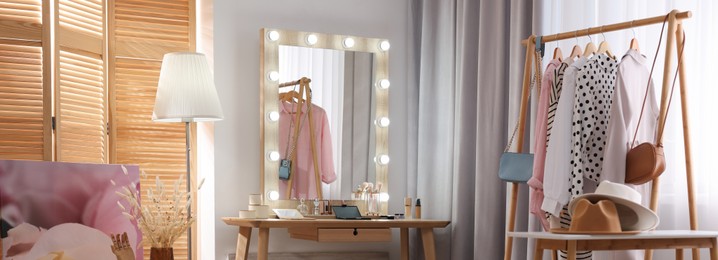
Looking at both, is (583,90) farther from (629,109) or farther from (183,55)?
(183,55)

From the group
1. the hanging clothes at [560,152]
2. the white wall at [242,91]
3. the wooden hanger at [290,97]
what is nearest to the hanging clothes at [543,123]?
the hanging clothes at [560,152]

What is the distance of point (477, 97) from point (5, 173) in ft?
7.67

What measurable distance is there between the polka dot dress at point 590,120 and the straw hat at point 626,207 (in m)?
0.58

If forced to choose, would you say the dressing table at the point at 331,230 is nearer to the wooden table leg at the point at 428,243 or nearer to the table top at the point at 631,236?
the wooden table leg at the point at 428,243

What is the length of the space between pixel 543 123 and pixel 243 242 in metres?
1.72

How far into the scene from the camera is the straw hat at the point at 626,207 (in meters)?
2.85

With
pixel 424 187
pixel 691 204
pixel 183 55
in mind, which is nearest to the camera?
pixel 691 204

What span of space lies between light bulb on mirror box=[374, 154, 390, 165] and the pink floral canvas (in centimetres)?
153

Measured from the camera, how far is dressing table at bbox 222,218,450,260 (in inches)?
173

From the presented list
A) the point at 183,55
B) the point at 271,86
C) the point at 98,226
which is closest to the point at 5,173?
the point at 98,226

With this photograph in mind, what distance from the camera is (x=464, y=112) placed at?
15.4ft

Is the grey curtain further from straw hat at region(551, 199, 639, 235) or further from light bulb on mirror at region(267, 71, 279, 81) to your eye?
straw hat at region(551, 199, 639, 235)

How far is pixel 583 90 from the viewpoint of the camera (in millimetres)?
3555

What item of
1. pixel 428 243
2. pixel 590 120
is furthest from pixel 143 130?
pixel 590 120
